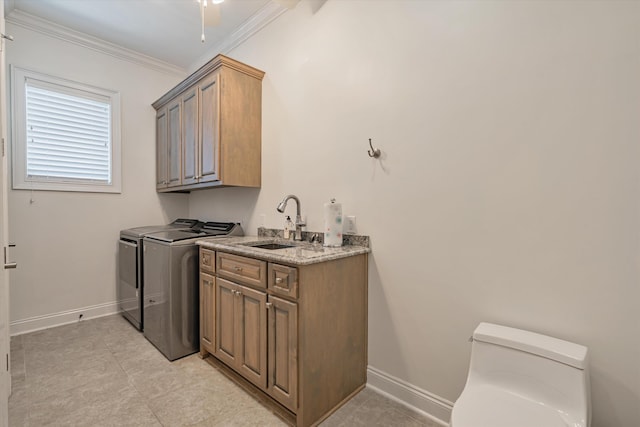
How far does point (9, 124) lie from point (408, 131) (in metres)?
3.42

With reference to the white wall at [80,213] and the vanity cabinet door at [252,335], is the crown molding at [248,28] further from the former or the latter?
the vanity cabinet door at [252,335]

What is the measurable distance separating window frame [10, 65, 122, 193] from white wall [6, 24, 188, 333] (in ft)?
0.19

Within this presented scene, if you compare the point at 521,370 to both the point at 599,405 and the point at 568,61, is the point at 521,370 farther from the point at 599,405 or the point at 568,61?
the point at 568,61

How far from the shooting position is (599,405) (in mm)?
1191

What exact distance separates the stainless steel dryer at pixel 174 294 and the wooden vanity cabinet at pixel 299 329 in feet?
1.54

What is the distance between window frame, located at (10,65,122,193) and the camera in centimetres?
263

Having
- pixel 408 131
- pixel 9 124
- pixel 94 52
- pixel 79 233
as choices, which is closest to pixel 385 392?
pixel 408 131

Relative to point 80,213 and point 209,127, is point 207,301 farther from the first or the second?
point 80,213

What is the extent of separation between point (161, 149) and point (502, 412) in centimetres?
370

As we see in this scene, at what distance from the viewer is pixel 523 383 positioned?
120 cm

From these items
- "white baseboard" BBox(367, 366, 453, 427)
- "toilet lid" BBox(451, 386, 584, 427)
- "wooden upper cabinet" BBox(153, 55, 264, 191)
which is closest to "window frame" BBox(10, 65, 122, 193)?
"wooden upper cabinet" BBox(153, 55, 264, 191)

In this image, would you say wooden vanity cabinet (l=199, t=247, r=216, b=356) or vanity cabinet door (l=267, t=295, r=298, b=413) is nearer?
vanity cabinet door (l=267, t=295, r=298, b=413)

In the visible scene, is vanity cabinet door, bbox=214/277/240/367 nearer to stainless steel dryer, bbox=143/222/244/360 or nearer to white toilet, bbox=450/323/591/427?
stainless steel dryer, bbox=143/222/244/360

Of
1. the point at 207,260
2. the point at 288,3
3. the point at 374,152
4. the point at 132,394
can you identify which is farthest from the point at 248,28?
the point at 132,394
